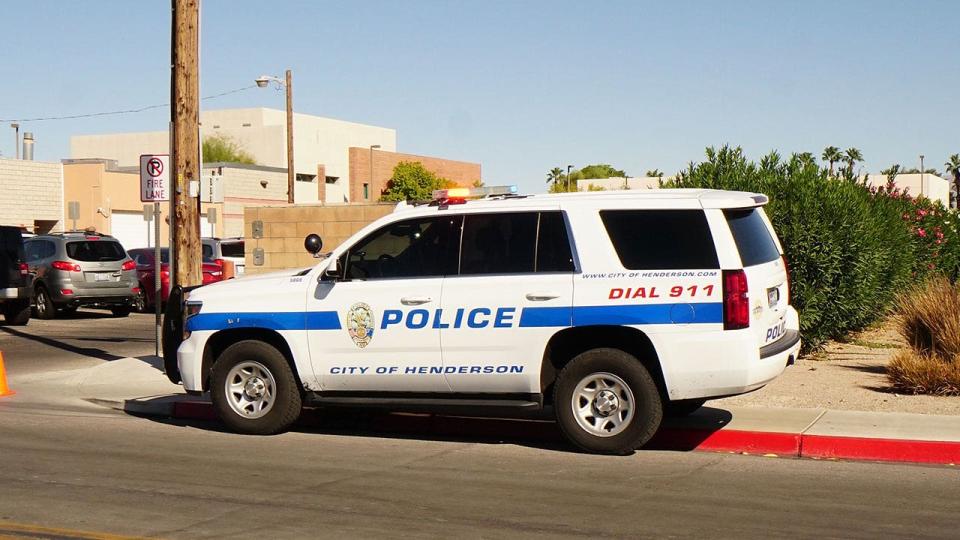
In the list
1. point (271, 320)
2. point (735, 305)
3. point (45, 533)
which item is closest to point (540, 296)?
point (735, 305)

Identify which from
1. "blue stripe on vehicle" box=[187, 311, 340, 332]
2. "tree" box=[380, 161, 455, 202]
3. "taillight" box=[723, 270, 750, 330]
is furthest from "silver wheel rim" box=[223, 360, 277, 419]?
"tree" box=[380, 161, 455, 202]

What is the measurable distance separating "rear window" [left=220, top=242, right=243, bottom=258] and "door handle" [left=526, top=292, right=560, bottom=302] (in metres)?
21.2

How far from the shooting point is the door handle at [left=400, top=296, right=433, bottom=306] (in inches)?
393

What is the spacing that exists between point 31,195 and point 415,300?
44223 millimetres

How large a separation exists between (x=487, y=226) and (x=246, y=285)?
2.27 m

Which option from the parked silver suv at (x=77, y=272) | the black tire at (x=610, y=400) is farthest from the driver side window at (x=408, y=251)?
the parked silver suv at (x=77, y=272)

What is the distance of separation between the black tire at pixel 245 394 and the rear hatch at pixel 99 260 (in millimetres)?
16538

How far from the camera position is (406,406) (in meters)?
10.1

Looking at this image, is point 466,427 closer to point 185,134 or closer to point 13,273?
point 185,134

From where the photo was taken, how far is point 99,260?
26578 mm

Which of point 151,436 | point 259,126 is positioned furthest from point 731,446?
point 259,126

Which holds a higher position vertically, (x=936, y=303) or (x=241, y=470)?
(x=936, y=303)

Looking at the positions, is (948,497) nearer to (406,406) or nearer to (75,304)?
(406,406)

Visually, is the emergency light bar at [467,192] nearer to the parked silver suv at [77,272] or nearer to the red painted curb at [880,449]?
the red painted curb at [880,449]
